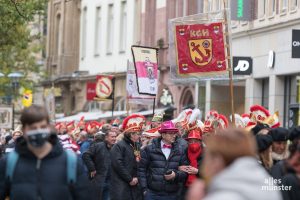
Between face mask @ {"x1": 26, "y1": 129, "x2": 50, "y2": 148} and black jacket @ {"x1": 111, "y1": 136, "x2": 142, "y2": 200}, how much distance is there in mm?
9173

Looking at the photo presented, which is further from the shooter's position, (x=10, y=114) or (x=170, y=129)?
(x=10, y=114)

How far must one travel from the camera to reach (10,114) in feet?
138

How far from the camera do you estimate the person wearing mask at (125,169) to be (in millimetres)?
18000

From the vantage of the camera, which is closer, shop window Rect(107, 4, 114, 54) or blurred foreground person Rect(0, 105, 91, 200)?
blurred foreground person Rect(0, 105, 91, 200)

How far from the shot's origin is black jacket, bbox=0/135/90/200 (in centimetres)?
894

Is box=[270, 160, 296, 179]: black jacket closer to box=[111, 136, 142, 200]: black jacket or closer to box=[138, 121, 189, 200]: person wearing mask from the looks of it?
box=[138, 121, 189, 200]: person wearing mask

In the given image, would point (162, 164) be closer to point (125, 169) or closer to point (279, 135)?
point (125, 169)

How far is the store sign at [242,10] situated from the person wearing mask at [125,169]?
1704cm

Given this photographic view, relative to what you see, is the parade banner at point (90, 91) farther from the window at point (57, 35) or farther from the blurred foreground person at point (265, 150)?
the blurred foreground person at point (265, 150)

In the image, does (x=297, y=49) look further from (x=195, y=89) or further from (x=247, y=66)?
(x=195, y=89)

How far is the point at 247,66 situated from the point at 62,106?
1183 inches

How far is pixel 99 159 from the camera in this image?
66.1 ft

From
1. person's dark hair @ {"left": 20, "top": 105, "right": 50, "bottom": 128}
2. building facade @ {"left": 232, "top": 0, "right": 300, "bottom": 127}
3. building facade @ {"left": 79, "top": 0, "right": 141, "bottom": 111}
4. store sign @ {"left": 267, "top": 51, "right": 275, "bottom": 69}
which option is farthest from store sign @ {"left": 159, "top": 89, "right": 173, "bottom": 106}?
person's dark hair @ {"left": 20, "top": 105, "right": 50, "bottom": 128}

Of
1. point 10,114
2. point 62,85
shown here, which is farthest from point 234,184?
point 62,85
